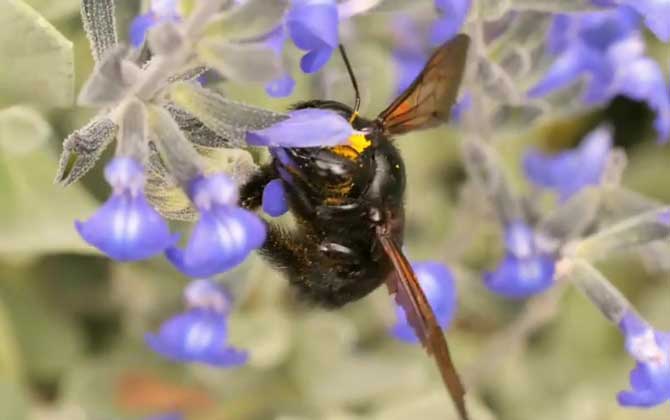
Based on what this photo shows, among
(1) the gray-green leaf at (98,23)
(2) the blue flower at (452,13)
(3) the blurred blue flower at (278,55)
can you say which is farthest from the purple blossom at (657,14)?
(1) the gray-green leaf at (98,23)

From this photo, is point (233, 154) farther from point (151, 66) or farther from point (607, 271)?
point (607, 271)

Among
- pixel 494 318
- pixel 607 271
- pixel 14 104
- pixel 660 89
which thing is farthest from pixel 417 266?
pixel 607 271

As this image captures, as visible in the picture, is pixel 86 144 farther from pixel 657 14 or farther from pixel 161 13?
pixel 657 14

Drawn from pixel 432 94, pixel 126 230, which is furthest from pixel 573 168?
pixel 126 230

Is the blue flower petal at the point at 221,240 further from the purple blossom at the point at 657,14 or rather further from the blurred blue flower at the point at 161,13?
the purple blossom at the point at 657,14

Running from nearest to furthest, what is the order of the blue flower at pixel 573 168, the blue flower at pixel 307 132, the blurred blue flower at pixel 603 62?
the blue flower at pixel 307 132
the blurred blue flower at pixel 603 62
the blue flower at pixel 573 168

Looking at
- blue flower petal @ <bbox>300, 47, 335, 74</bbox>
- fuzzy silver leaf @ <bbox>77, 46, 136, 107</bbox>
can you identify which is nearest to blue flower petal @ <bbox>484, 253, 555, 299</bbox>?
blue flower petal @ <bbox>300, 47, 335, 74</bbox>
